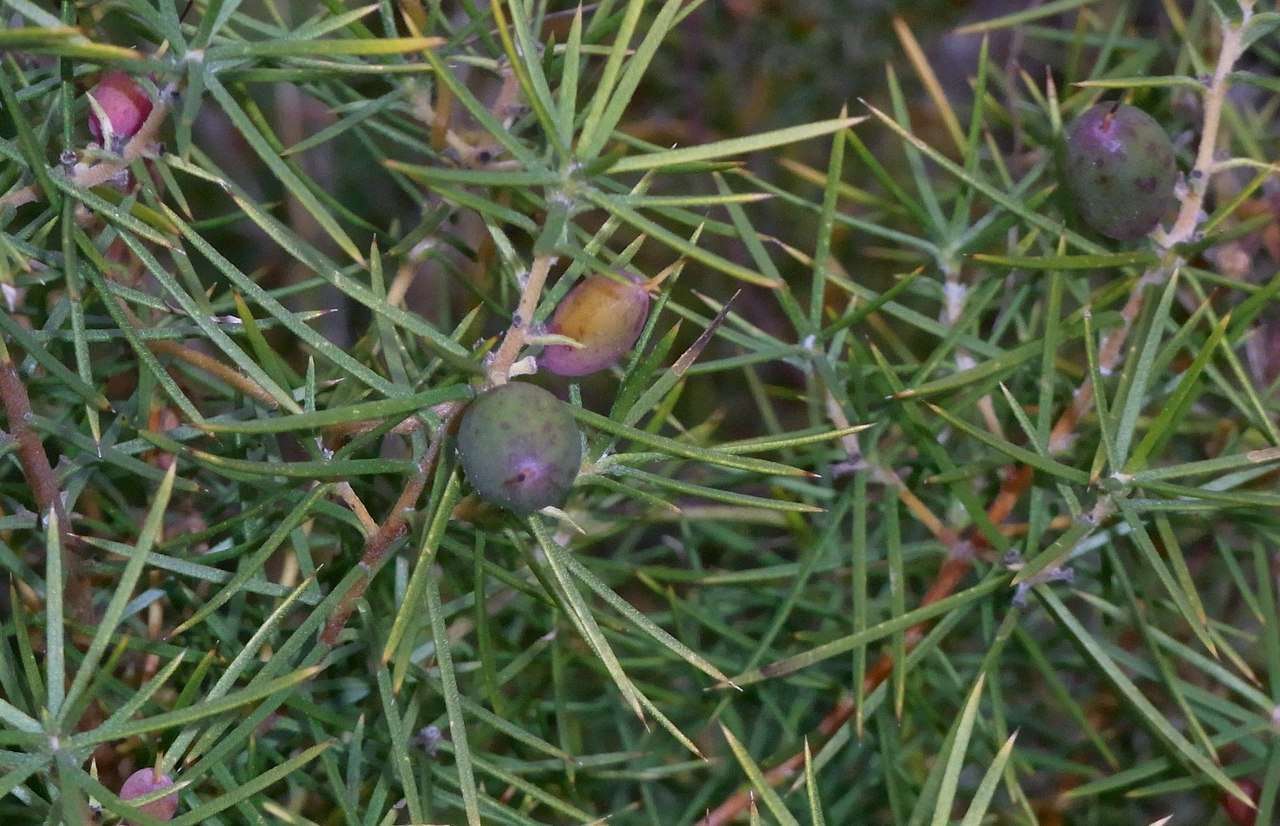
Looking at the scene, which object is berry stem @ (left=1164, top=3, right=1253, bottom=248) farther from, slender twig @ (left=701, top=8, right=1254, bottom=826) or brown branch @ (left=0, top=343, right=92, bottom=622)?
brown branch @ (left=0, top=343, right=92, bottom=622)

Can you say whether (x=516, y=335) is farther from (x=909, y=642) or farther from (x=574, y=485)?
(x=909, y=642)

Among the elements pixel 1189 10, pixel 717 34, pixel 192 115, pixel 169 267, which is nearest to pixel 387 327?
pixel 192 115

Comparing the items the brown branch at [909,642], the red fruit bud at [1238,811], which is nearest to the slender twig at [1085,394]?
the brown branch at [909,642]

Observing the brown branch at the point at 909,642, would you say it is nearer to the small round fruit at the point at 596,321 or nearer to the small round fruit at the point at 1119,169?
the small round fruit at the point at 1119,169

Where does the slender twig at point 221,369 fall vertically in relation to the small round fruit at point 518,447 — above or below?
below

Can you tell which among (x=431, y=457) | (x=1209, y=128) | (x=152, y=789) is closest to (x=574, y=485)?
(x=431, y=457)

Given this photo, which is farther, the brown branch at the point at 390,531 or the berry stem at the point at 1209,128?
the berry stem at the point at 1209,128
